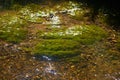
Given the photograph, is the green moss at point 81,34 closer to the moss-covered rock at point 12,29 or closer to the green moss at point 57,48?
the green moss at point 57,48

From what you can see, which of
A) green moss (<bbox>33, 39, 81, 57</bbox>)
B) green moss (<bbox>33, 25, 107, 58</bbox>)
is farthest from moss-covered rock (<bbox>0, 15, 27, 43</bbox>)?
green moss (<bbox>33, 39, 81, 57</bbox>)

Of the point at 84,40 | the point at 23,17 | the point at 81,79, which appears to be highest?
the point at 23,17

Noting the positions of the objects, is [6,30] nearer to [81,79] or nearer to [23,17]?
[23,17]

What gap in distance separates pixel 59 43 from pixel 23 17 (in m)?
2.64

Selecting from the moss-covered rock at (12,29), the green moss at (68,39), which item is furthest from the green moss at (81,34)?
the moss-covered rock at (12,29)

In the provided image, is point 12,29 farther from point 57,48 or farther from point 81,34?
point 81,34

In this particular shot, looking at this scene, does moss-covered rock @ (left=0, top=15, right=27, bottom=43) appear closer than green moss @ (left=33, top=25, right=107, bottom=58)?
No

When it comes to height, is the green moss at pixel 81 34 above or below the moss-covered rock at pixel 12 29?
below

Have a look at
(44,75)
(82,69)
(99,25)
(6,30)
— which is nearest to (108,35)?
(99,25)

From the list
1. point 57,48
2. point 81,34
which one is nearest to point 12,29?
point 57,48

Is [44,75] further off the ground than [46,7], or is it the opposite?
[46,7]

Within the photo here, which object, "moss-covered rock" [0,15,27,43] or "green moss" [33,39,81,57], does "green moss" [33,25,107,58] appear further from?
"moss-covered rock" [0,15,27,43]

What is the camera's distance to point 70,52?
316 inches

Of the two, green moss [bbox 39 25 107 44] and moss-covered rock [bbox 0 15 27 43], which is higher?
moss-covered rock [bbox 0 15 27 43]
